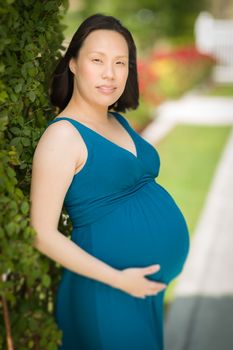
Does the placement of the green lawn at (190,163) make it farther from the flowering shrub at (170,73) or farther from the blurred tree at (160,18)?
the blurred tree at (160,18)

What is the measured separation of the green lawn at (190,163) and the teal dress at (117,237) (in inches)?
78.2

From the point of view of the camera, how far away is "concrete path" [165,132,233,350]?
353cm

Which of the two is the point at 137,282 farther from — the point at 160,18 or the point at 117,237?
the point at 160,18

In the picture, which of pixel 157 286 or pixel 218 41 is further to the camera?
pixel 218 41

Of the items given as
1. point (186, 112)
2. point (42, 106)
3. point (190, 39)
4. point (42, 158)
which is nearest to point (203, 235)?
point (42, 106)

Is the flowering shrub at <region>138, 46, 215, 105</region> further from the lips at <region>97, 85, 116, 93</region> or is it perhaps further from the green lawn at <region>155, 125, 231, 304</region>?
the lips at <region>97, 85, 116, 93</region>

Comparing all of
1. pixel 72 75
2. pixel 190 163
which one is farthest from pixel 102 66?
pixel 190 163

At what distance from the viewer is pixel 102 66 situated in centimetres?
201

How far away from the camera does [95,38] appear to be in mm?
1995

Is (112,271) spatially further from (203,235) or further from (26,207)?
(203,235)

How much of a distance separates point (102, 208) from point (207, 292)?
237cm

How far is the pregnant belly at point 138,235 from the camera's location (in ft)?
6.64

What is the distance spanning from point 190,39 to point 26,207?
20580 millimetres

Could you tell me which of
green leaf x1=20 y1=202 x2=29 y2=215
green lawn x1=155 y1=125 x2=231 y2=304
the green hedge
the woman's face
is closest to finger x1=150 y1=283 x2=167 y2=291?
the green hedge
